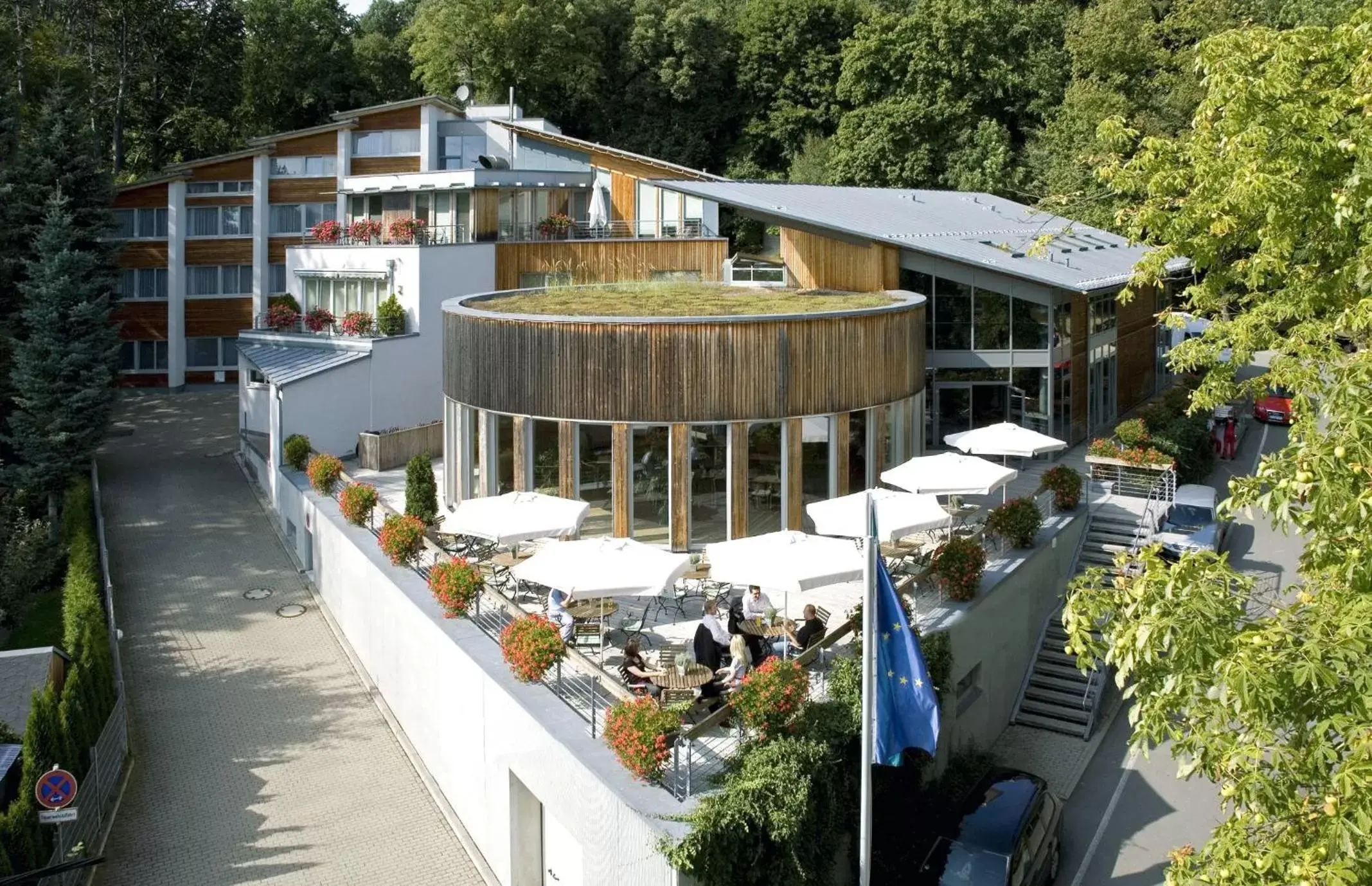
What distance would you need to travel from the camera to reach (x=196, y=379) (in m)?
47.2

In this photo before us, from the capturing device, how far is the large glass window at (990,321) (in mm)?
29031

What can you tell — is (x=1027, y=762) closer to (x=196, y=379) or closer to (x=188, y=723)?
(x=188, y=723)

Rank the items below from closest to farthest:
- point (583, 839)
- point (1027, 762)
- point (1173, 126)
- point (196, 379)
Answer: point (583, 839) → point (1027, 762) → point (196, 379) → point (1173, 126)

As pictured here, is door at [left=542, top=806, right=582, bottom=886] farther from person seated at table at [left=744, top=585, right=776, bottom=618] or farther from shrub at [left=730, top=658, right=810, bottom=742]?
person seated at table at [left=744, top=585, right=776, bottom=618]

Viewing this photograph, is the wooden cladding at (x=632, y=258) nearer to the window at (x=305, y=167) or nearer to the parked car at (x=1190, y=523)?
the window at (x=305, y=167)

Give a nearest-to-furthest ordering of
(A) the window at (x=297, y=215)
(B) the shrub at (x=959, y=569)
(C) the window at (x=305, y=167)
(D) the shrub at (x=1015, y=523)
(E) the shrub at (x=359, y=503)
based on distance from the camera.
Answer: (B) the shrub at (x=959, y=569), (D) the shrub at (x=1015, y=523), (E) the shrub at (x=359, y=503), (C) the window at (x=305, y=167), (A) the window at (x=297, y=215)

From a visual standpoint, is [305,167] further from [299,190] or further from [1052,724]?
[1052,724]

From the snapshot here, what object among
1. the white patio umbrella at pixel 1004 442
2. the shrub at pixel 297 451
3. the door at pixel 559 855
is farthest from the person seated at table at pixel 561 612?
the shrub at pixel 297 451

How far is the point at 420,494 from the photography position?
22531mm

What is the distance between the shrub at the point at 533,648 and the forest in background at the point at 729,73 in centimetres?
3882

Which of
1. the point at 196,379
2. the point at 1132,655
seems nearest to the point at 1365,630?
the point at 1132,655

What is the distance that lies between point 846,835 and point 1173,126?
150ft

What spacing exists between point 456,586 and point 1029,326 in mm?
16596

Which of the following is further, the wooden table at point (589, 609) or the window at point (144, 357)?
the window at point (144, 357)
